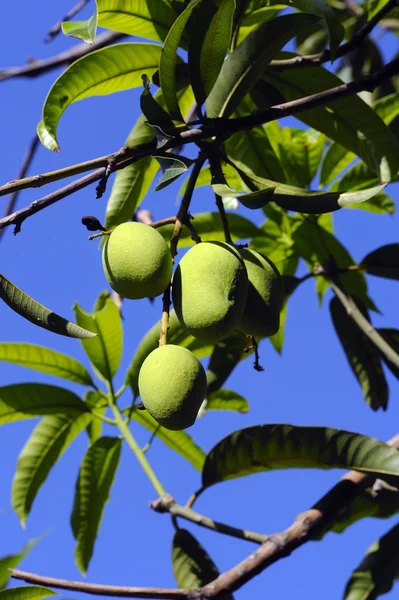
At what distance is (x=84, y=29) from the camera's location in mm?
1281

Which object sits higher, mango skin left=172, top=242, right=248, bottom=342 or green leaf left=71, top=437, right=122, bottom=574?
green leaf left=71, top=437, right=122, bottom=574

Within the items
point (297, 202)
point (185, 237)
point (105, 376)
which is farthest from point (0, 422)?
point (297, 202)

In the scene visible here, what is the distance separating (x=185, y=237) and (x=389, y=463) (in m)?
0.86

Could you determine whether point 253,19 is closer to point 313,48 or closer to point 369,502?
point 313,48

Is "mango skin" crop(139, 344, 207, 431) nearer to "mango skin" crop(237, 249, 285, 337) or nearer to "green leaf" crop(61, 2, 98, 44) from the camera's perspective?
"mango skin" crop(237, 249, 285, 337)

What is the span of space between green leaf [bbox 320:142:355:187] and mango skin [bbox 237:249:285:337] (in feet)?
3.46

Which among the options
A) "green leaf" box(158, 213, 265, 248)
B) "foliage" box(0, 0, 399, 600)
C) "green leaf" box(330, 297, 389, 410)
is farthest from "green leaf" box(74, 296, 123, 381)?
"green leaf" box(330, 297, 389, 410)

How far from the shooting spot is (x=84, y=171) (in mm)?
1055

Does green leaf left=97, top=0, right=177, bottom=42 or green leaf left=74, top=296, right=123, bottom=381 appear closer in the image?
green leaf left=97, top=0, right=177, bottom=42

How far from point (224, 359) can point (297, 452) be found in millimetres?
500

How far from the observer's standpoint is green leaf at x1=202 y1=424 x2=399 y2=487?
1407mm

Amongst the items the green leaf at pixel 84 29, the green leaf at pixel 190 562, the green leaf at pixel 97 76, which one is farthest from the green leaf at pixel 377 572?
the green leaf at pixel 84 29

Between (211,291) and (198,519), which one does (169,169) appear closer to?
(211,291)

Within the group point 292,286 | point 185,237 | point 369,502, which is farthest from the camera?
point 292,286
